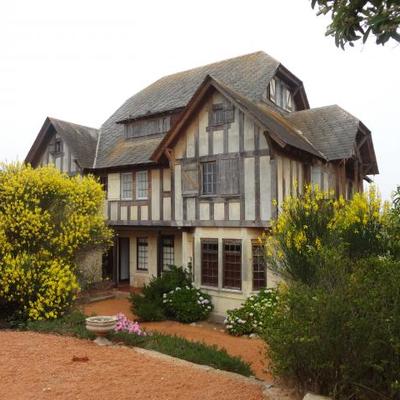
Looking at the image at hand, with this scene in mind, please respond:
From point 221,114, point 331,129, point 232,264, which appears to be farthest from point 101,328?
point 331,129

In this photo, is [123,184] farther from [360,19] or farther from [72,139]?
[360,19]

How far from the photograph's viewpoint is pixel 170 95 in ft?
68.7

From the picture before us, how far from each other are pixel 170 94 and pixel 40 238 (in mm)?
11803

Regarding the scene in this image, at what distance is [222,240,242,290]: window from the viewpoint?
1462 centimetres

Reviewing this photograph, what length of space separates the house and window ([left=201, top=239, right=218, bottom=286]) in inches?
1.5

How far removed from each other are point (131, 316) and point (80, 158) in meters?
8.85

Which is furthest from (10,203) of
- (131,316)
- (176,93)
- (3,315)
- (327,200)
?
(176,93)

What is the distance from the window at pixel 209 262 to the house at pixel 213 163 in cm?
4

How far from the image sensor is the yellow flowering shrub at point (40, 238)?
36.3 feet

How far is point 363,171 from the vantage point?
20.4m

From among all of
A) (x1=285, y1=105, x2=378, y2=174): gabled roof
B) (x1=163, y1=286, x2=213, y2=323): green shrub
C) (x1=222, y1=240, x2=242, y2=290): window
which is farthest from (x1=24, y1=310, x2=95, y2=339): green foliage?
(x1=285, y1=105, x2=378, y2=174): gabled roof

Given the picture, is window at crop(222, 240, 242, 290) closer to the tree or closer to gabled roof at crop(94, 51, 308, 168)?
gabled roof at crop(94, 51, 308, 168)

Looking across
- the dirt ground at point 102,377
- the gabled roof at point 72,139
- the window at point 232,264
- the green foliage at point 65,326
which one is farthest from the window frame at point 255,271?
the gabled roof at point 72,139

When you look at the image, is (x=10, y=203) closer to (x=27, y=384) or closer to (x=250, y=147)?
(x=27, y=384)
